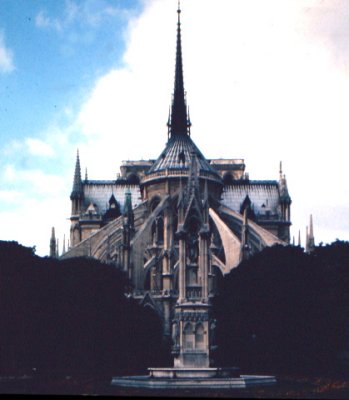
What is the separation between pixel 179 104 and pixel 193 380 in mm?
86586

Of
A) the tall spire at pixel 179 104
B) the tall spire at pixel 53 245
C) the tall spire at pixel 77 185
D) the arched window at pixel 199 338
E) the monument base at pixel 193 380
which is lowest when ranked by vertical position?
the monument base at pixel 193 380

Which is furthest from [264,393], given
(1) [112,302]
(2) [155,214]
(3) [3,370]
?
(2) [155,214]

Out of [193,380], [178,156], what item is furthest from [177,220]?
[193,380]

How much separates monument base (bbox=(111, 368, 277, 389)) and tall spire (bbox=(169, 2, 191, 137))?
78.3m

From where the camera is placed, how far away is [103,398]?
32.5 m

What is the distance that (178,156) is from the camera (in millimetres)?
108375

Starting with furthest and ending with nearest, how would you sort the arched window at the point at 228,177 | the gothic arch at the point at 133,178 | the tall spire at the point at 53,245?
the arched window at the point at 228,177
the gothic arch at the point at 133,178
the tall spire at the point at 53,245

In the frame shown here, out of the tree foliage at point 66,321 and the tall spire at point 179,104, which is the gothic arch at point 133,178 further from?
the tree foliage at point 66,321

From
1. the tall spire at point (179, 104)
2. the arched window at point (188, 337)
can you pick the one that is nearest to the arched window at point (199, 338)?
the arched window at point (188, 337)

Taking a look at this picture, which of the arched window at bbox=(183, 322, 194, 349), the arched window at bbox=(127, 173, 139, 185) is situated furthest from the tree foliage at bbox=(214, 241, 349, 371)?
the arched window at bbox=(127, 173, 139, 185)

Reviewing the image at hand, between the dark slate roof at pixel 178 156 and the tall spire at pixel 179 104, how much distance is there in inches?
179

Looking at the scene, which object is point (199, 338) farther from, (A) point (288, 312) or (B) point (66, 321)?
(A) point (288, 312)

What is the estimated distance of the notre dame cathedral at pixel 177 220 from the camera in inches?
1817

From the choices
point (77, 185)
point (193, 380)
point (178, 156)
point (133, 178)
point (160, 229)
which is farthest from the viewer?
point (133, 178)
